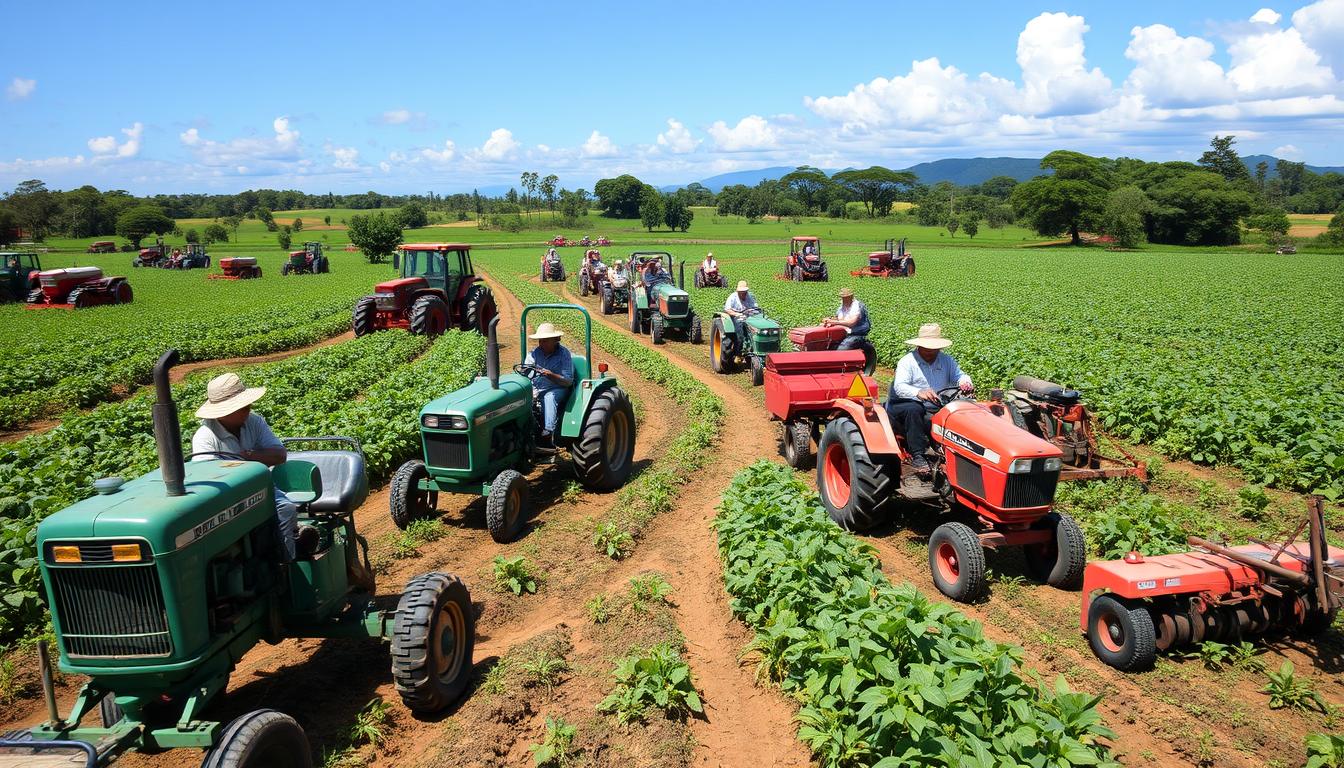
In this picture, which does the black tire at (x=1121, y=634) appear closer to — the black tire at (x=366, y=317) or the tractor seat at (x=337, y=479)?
the tractor seat at (x=337, y=479)

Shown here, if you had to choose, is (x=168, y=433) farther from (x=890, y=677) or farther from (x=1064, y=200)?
(x=1064, y=200)

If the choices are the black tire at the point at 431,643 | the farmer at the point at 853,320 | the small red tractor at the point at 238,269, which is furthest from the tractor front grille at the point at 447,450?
the small red tractor at the point at 238,269

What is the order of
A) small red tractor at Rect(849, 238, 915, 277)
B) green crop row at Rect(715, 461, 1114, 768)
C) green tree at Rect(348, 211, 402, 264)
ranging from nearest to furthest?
green crop row at Rect(715, 461, 1114, 768), small red tractor at Rect(849, 238, 915, 277), green tree at Rect(348, 211, 402, 264)

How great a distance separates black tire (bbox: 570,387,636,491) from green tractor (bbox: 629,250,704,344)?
32.5ft

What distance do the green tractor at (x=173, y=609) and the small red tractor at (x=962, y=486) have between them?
4227 millimetres

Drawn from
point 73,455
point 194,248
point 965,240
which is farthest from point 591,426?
point 965,240

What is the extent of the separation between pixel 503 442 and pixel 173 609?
4531mm

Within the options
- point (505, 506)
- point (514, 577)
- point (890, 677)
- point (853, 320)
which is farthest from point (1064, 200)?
point (890, 677)

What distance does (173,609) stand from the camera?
3422 mm

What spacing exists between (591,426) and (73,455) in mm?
6371

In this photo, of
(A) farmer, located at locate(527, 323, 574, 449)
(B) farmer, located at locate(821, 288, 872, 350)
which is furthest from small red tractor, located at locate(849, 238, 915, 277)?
(A) farmer, located at locate(527, 323, 574, 449)

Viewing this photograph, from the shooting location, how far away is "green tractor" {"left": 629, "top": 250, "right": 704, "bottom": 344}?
62.7 feet

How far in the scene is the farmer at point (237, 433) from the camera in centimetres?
456

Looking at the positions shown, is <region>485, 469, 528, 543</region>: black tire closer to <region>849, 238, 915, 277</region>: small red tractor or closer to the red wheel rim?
the red wheel rim
